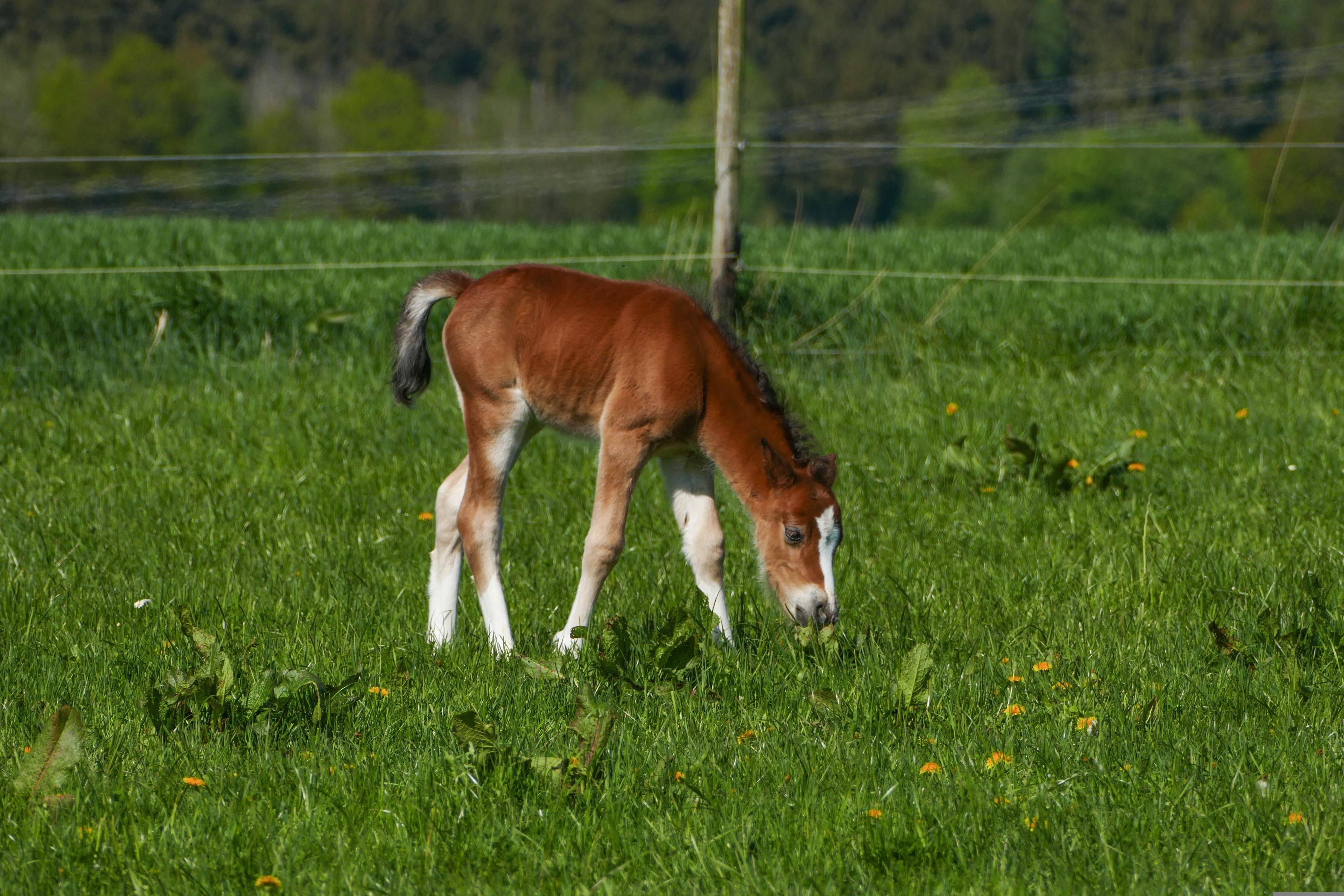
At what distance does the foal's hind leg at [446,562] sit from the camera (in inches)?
175

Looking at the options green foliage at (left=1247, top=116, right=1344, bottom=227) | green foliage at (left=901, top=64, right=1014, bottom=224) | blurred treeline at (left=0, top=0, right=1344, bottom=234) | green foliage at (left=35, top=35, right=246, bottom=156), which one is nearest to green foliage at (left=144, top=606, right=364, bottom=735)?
blurred treeline at (left=0, top=0, right=1344, bottom=234)

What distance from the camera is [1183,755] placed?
3252 mm

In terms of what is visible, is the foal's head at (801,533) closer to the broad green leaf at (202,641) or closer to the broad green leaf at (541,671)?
the broad green leaf at (541,671)

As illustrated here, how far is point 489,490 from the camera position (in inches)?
169

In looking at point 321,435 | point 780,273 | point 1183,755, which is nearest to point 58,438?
point 321,435

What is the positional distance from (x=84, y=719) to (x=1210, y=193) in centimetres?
5473

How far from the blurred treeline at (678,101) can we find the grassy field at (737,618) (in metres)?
28.1

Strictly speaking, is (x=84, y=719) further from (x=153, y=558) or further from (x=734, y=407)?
(x=734, y=407)

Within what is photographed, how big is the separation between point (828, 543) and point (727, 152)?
4.46 meters

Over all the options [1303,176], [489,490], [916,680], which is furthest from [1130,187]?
[916,680]

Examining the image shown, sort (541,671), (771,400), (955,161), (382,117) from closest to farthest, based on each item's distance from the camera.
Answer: (541,671)
(771,400)
(382,117)
(955,161)

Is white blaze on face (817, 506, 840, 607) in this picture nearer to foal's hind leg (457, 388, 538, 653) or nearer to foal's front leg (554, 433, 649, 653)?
foal's front leg (554, 433, 649, 653)

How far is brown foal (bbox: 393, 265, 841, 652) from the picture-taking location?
4.07 meters

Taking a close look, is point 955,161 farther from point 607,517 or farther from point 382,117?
point 607,517
